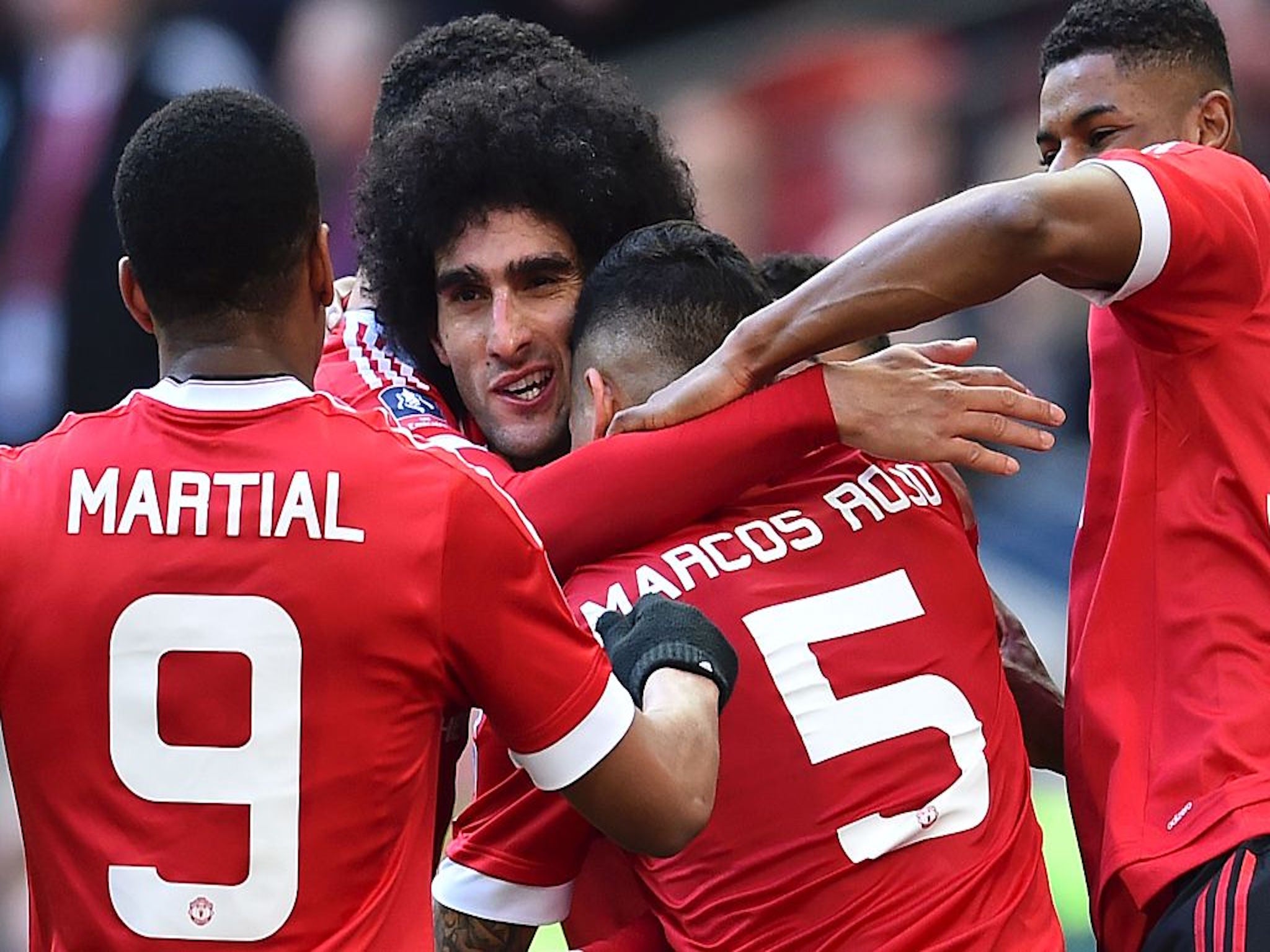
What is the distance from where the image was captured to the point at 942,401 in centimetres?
290

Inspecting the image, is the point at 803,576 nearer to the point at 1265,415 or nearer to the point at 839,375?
the point at 839,375

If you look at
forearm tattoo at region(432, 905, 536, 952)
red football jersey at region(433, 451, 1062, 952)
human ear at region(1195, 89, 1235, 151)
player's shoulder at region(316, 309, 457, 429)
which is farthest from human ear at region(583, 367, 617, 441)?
human ear at region(1195, 89, 1235, 151)

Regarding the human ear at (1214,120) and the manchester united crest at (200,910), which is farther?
the human ear at (1214,120)

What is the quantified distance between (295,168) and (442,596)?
52 cm

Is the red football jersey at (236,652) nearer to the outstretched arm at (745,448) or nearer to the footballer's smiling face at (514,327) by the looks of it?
the outstretched arm at (745,448)

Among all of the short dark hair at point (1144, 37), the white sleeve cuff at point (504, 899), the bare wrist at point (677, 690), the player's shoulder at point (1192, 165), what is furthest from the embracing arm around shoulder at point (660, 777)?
the short dark hair at point (1144, 37)

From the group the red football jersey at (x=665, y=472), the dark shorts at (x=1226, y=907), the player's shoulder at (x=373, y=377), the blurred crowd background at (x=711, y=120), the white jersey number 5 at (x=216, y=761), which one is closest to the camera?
the white jersey number 5 at (x=216, y=761)

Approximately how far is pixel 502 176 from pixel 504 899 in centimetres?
136

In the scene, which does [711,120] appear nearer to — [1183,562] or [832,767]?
[1183,562]

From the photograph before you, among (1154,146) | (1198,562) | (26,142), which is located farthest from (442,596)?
(26,142)

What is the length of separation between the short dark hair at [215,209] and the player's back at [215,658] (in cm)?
14

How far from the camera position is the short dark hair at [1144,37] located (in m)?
3.18

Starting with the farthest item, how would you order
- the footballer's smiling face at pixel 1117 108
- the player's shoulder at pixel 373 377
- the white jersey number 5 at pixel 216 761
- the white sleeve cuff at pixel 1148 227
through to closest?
the player's shoulder at pixel 373 377
the footballer's smiling face at pixel 1117 108
the white sleeve cuff at pixel 1148 227
the white jersey number 5 at pixel 216 761

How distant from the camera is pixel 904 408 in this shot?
2869mm
